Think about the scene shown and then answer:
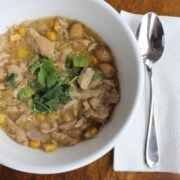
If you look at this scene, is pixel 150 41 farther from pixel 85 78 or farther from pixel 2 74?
pixel 2 74

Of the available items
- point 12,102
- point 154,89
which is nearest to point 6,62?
point 12,102

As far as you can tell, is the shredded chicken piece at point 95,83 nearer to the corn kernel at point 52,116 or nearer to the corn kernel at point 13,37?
the corn kernel at point 52,116

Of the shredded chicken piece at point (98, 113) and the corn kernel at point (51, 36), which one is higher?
the corn kernel at point (51, 36)

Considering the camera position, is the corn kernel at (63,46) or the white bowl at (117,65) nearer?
the white bowl at (117,65)

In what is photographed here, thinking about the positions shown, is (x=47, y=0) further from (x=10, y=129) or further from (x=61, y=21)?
(x=10, y=129)

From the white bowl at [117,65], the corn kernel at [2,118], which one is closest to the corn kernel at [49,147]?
the white bowl at [117,65]

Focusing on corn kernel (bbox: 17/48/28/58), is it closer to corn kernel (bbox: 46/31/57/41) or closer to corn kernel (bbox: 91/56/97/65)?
corn kernel (bbox: 46/31/57/41)

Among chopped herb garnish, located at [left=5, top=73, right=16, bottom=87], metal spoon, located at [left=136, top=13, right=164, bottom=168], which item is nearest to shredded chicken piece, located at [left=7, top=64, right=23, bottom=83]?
Answer: chopped herb garnish, located at [left=5, top=73, right=16, bottom=87]
